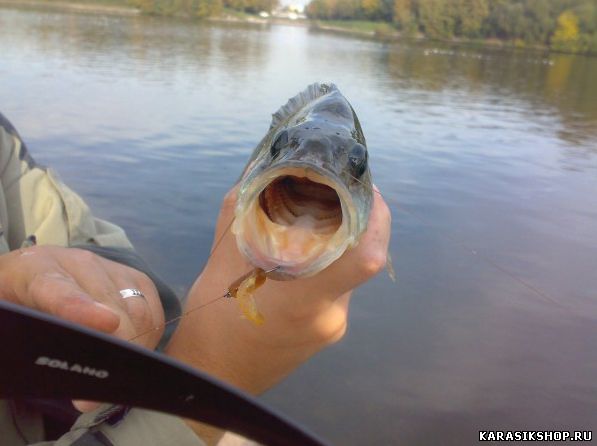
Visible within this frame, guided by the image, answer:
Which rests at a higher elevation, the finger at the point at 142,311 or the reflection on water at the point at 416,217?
the finger at the point at 142,311

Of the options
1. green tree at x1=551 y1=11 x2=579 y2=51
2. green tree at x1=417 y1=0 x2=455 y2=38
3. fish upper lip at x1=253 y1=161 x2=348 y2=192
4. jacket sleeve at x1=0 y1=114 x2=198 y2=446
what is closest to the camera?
fish upper lip at x1=253 y1=161 x2=348 y2=192

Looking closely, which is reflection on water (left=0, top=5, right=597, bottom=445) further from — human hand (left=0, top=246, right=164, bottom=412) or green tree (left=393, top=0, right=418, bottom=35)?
green tree (left=393, top=0, right=418, bottom=35)

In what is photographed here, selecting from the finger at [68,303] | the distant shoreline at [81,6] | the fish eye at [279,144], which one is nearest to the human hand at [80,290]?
the finger at [68,303]

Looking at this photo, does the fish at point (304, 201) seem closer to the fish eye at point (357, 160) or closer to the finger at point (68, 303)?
the fish eye at point (357, 160)

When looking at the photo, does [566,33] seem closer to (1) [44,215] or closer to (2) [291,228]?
(1) [44,215]

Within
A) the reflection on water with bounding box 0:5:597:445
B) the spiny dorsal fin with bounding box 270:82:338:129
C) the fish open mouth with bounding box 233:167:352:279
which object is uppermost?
the spiny dorsal fin with bounding box 270:82:338:129

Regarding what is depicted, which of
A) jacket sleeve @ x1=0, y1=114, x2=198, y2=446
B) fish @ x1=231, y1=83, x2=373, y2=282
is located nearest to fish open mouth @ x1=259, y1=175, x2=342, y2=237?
fish @ x1=231, y1=83, x2=373, y2=282

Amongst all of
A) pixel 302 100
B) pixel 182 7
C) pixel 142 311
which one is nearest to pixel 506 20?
pixel 182 7
